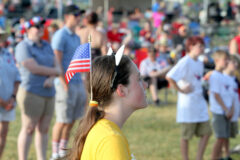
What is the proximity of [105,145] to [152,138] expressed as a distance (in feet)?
17.5

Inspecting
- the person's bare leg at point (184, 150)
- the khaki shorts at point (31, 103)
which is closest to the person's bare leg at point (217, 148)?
the person's bare leg at point (184, 150)

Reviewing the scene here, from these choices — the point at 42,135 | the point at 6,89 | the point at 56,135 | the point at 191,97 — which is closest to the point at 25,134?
the point at 42,135

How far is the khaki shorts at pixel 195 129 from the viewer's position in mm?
5367

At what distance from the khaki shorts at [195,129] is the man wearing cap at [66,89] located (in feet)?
4.75

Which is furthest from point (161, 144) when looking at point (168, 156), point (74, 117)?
point (74, 117)

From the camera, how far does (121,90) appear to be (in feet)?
7.18

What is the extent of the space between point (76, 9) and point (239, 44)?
3.15 meters

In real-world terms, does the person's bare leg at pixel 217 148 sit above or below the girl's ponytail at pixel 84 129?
below

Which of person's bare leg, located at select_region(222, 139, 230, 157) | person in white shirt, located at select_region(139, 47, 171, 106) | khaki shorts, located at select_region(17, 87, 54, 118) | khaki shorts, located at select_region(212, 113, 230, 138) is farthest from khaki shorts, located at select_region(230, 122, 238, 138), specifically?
person in white shirt, located at select_region(139, 47, 171, 106)

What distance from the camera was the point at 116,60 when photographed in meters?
2.11

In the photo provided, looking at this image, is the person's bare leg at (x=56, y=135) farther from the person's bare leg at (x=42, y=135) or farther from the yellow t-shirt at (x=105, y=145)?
the yellow t-shirt at (x=105, y=145)

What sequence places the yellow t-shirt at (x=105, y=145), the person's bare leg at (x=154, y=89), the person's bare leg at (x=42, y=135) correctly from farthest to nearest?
1. the person's bare leg at (x=154, y=89)
2. the person's bare leg at (x=42, y=135)
3. the yellow t-shirt at (x=105, y=145)

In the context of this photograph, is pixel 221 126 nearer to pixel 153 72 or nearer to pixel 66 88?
pixel 66 88

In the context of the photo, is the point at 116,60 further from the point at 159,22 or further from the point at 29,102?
the point at 159,22
